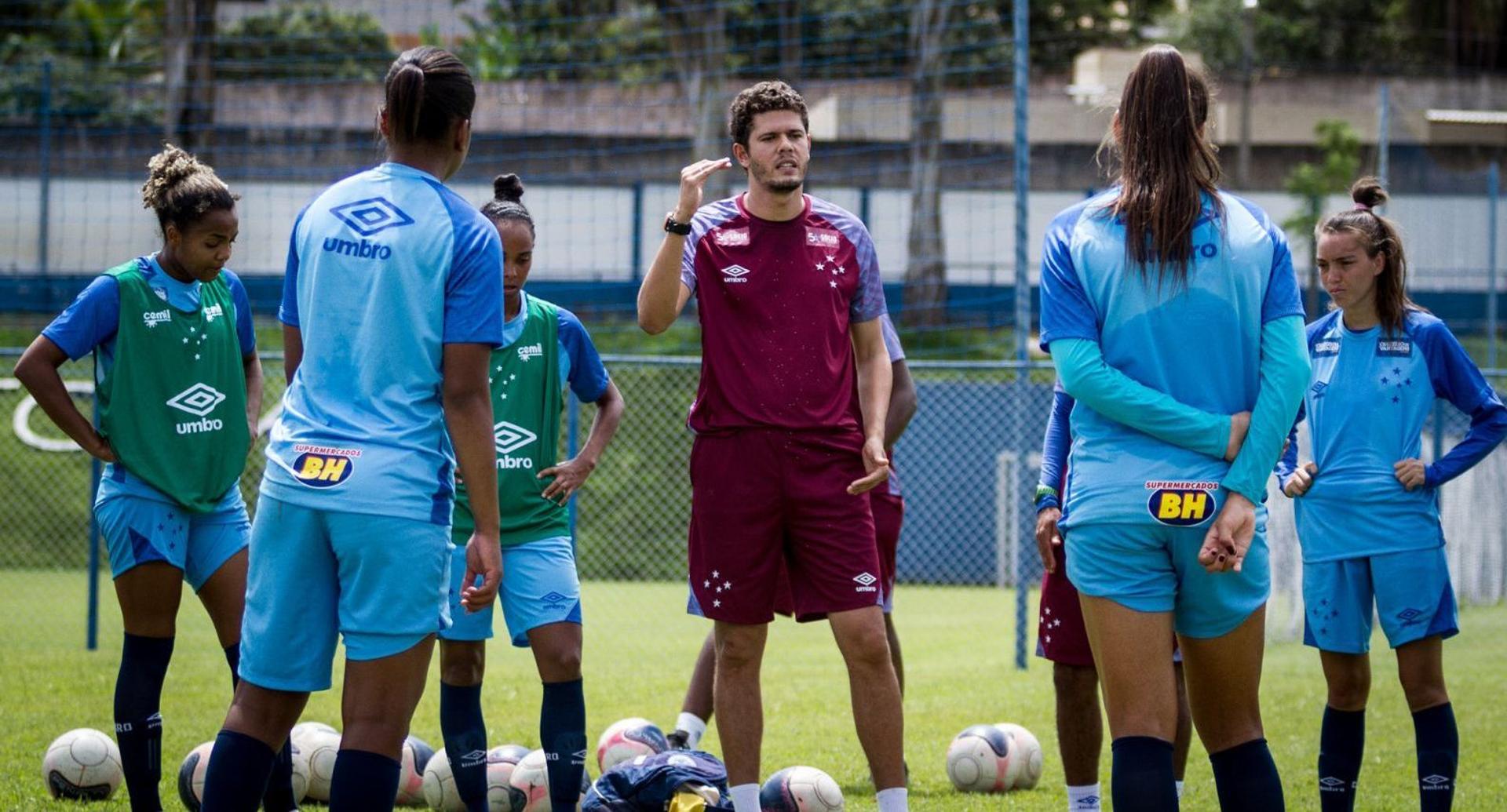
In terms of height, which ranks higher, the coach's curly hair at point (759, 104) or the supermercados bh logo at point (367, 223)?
the coach's curly hair at point (759, 104)

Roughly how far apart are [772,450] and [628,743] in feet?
5.80

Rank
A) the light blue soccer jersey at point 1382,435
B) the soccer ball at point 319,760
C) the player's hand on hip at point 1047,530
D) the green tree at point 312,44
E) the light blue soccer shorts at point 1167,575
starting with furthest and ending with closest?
1. the green tree at point 312,44
2. the soccer ball at point 319,760
3. the light blue soccer jersey at point 1382,435
4. the player's hand on hip at point 1047,530
5. the light blue soccer shorts at point 1167,575

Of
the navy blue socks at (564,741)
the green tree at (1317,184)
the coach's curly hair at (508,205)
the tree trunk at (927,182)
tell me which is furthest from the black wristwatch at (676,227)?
the green tree at (1317,184)

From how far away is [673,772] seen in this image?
5273 millimetres

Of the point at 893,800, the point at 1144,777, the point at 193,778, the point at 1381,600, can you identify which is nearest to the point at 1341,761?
the point at 1381,600

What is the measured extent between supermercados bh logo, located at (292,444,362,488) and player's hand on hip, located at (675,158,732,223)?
1.55 meters

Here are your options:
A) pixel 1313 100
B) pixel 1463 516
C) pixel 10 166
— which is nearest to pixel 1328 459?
pixel 1463 516

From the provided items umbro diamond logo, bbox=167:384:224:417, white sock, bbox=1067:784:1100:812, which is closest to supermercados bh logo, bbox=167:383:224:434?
umbro diamond logo, bbox=167:384:224:417

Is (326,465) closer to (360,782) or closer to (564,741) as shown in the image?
(360,782)

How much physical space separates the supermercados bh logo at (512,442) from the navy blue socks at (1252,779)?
8.09ft

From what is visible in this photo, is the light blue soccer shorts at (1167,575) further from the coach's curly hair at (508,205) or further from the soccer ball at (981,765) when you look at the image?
the soccer ball at (981,765)

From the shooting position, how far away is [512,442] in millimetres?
5406

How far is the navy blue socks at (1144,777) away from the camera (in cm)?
376

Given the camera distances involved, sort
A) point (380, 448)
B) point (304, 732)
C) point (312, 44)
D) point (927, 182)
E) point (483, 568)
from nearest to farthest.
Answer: point (380, 448) → point (483, 568) → point (304, 732) → point (927, 182) → point (312, 44)
